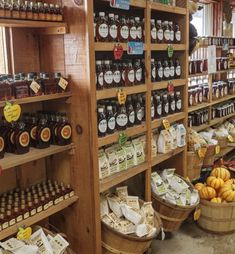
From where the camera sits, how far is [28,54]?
2.27 m

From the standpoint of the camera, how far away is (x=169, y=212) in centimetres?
277

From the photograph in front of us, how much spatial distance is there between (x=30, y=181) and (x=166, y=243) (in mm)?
1287

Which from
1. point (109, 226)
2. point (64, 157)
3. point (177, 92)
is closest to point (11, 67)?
point (64, 157)

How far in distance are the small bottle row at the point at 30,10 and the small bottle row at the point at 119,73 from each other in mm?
414

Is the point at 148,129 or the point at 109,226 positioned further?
the point at 148,129

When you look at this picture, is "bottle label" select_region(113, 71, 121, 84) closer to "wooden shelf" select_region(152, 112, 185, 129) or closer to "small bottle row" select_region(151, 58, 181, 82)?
"small bottle row" select_region(151, 58, 181, 82)

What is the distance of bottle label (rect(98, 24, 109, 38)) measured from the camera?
88.1 inches

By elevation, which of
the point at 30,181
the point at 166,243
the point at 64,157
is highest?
the point at 64,157

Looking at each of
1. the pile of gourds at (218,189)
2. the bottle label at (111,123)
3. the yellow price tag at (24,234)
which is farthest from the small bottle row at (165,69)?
the yellow price tag at (24,234)

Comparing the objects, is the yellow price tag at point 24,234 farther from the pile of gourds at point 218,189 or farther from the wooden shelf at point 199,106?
the wooden shelf at point 199,106

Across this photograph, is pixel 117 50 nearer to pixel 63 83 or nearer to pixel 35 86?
pixel 63 83

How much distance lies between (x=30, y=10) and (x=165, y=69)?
52.9 inches

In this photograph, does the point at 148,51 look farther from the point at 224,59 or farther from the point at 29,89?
the point at 224,59

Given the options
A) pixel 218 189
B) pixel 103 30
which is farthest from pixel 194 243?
pixel 103 30
